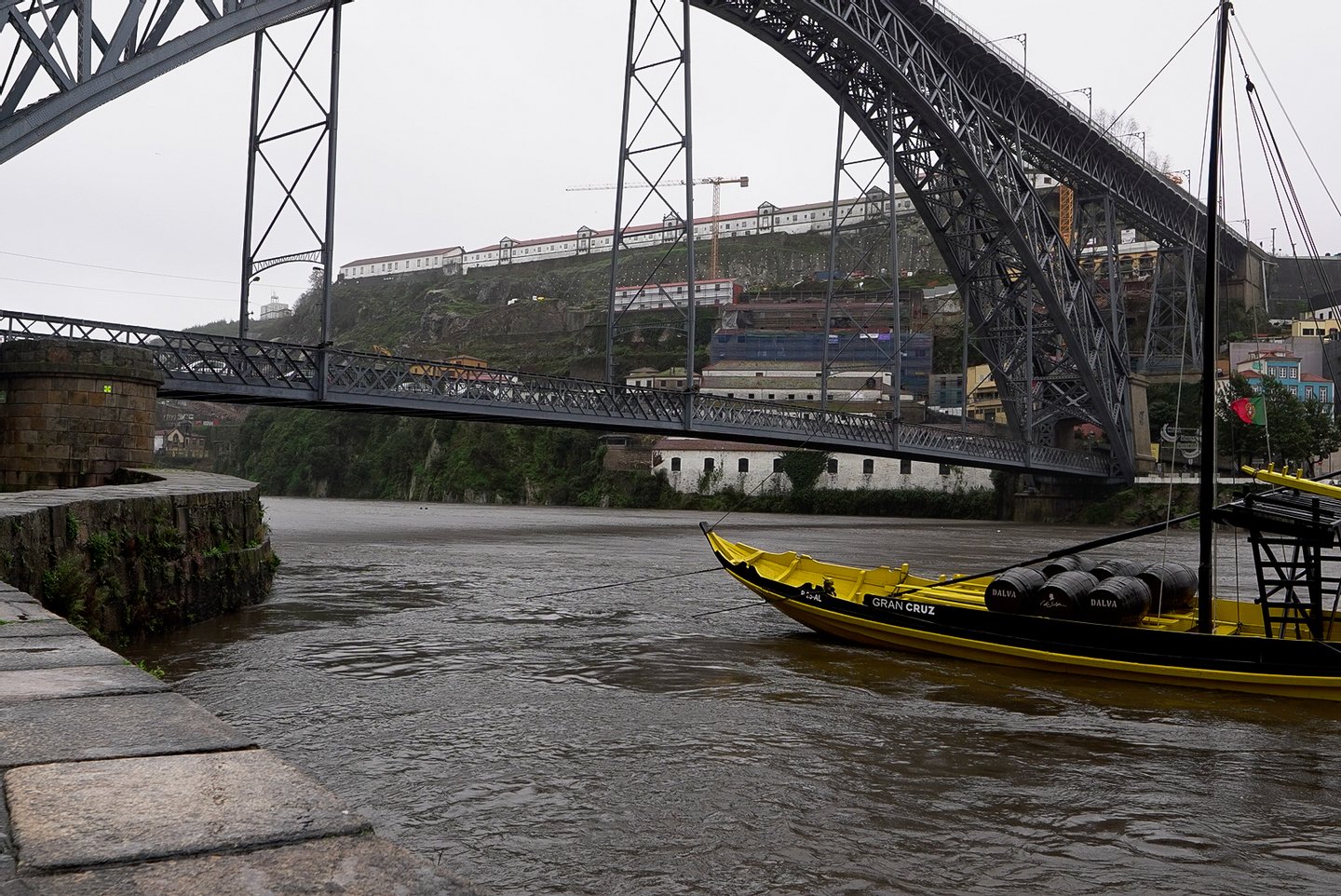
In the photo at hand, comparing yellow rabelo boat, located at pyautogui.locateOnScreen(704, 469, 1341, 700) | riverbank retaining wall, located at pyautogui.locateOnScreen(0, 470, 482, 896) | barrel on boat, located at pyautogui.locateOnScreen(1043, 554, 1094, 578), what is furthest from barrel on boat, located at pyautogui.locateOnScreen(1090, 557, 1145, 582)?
riverbank retaining wall, located at pyautogui.locateOnScreen(0, 470, 482, 896)

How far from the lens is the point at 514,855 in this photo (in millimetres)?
5586

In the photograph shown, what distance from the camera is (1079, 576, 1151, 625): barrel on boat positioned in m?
10.9

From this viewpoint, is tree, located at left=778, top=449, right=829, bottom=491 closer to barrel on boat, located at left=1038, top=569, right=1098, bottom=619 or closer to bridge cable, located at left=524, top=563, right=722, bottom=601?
bridge cable, located at left=524, top=563, right=722, bottom=601

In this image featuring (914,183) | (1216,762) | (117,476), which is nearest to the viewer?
(1216,762)

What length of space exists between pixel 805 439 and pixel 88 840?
123 ft

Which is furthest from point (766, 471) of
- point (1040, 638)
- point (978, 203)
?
point (1040, 638)

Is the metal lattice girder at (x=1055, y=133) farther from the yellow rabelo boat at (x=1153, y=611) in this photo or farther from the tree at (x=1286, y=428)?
the yellow rabelo boat at (x=1153, y=611)

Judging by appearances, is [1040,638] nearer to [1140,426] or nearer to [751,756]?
[751,756]

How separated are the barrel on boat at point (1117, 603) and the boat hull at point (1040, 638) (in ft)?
0.36

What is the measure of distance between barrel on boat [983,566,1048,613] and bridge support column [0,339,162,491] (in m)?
13.4

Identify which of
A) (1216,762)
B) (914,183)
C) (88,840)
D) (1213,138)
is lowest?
(1216,762)

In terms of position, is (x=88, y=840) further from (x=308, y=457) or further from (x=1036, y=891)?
(x=308, y=457)

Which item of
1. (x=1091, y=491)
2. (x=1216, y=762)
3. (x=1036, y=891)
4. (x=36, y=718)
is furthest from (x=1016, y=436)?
(x=36, y=718)

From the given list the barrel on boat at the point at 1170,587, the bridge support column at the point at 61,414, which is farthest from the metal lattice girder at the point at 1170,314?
the bridge support column at the point at 61,414
